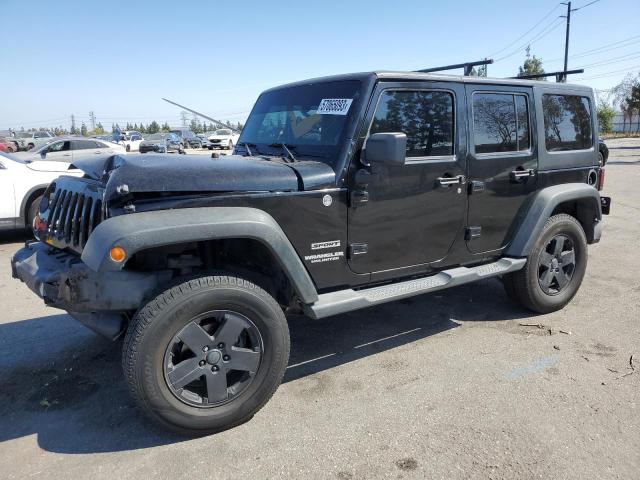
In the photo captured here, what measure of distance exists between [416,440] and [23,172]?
7.13 metres

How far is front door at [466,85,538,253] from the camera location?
3803 mm

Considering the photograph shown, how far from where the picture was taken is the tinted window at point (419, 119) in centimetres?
334

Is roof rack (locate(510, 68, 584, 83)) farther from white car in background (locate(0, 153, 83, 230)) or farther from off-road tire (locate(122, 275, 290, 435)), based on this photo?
white car in background (locate(0, 153, 83, 230))

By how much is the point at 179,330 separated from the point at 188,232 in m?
0.53

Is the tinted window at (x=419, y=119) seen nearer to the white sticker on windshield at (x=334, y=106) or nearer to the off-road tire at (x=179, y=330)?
the white sticker on windshield at (x=334, y=106)

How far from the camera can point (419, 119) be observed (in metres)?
3.51

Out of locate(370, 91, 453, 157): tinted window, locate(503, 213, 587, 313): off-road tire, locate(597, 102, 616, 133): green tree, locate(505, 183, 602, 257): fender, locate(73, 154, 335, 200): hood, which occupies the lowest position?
locate(503, 213, 587, 313): off-road tire

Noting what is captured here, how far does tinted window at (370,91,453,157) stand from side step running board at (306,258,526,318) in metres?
0.91

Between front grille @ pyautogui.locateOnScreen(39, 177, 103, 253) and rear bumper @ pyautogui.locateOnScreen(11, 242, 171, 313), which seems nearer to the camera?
rear bumper @ pyautogui.locateOnScreen(11, 242, 171, 313)

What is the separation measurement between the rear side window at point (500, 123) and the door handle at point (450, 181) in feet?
0.99

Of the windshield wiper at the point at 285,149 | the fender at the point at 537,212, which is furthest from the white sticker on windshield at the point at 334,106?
the fender at the point at 537,212

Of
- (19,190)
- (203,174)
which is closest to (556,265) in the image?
(203,174)

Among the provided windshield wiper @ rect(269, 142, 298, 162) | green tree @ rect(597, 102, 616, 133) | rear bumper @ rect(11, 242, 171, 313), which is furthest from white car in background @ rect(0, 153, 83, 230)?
green tree @ rect(597, 102, 616, 133)

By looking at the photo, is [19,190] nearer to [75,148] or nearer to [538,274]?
[538,274]
